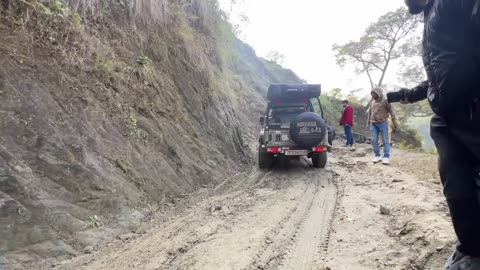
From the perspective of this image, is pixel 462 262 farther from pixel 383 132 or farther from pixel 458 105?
pixel 383 132

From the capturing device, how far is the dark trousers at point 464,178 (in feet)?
4.72

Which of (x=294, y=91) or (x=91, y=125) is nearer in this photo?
(x=91, y=125)

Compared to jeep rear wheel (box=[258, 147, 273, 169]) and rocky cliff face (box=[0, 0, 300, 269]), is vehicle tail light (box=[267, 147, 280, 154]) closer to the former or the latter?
jeep rear wheel (box=[258, 147, 273, 169])

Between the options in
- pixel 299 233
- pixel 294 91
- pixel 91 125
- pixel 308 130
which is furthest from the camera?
pixel 294 91

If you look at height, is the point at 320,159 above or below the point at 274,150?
below

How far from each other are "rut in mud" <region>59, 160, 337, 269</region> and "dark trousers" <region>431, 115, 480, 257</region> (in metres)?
1.52

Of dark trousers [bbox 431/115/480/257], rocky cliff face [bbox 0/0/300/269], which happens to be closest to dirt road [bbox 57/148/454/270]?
rocky cliff face [bbox 0/0/300/269]

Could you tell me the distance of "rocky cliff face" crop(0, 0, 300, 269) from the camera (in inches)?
132

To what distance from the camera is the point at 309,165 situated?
884 centimetres

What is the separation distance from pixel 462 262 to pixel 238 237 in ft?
7.75

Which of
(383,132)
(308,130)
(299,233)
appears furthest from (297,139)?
(299,233)

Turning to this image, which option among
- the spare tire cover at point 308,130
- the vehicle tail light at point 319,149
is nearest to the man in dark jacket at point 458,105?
the spare tire cover at point 308,130

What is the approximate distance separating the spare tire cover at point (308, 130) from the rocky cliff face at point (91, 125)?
1774 millimetres

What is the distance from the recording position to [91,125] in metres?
4.57
